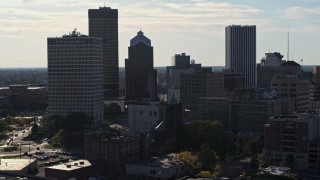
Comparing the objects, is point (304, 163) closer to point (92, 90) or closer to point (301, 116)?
point (301, 116)

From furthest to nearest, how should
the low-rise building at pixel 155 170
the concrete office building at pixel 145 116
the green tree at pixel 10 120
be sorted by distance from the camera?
the green tree at pixel 10 120, the concrete office building at pixel 145 116, the low-rise building at pixel 155 170

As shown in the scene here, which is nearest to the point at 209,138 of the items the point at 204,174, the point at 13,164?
the point at 204,174

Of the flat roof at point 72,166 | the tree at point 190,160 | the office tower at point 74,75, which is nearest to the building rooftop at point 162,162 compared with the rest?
the tree at point 190,160

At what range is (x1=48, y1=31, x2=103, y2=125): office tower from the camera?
534ft

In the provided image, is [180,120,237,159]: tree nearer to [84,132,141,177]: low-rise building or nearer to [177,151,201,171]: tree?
[177,151,201,171]: tree

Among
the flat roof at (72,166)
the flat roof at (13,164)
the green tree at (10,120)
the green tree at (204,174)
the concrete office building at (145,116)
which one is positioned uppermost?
the concrete office building at (145,116)

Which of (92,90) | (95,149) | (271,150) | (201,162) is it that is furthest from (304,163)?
(92,90)

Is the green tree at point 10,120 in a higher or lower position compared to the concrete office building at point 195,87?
lower

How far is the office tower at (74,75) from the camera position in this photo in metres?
163

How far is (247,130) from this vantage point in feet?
450

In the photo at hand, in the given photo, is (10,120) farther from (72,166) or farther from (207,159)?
(207,159)

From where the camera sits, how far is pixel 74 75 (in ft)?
535

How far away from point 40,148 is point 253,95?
51.5 m

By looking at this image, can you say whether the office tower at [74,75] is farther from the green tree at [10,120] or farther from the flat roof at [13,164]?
the flat roof at [13,164]
